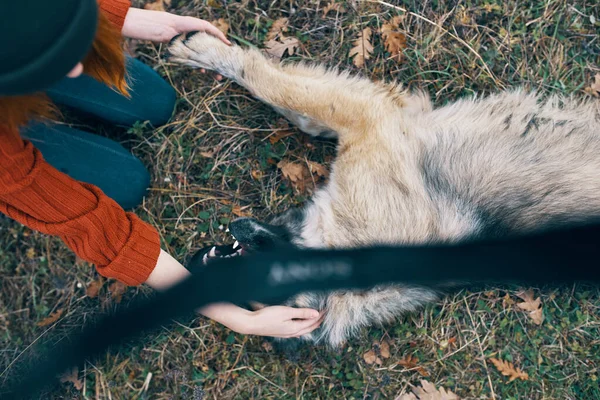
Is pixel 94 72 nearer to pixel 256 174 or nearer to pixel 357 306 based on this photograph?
pixel 256 174

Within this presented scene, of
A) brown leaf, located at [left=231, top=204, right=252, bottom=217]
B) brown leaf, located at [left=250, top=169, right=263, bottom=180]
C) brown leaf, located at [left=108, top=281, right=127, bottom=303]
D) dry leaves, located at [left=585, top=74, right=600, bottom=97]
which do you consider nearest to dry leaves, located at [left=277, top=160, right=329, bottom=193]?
brown leaf, located at [left=250, top=169, right=263, bottom=180]

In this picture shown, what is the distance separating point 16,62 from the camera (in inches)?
59.8

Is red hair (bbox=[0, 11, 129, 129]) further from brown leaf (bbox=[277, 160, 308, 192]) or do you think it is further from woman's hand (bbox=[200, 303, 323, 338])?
→ brown leaf (bbox=[277, 160, 308, 192])

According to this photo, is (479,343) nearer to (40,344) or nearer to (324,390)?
(324,390)

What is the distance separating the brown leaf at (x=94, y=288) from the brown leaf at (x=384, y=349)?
2440mm

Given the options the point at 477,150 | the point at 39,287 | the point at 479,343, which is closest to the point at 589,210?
the point at 477,150

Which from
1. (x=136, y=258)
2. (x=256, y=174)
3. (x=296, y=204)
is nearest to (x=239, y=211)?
(x=256, y=174)

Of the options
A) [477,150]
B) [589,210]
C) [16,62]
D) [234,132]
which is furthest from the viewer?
[234,132]

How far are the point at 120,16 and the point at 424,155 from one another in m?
2.26

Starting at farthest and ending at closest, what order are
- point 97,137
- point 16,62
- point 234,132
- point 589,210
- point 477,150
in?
point 234,132
point 97,137
point 477,150
point 589,210
point 16,62

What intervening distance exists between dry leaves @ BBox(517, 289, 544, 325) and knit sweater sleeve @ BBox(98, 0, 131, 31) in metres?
3.63

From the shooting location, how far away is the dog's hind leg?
134 inches

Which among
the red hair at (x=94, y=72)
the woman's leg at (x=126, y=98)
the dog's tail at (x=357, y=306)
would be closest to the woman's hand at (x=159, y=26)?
the woman's leg at (x=126, y=98)

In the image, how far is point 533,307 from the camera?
12.1ft
